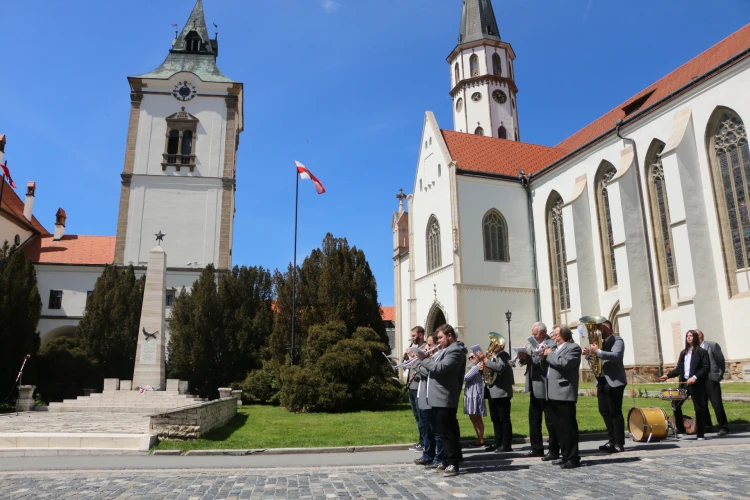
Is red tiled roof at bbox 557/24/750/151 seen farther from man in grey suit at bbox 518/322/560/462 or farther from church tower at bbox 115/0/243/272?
church tower at bbox 115/0/243/272

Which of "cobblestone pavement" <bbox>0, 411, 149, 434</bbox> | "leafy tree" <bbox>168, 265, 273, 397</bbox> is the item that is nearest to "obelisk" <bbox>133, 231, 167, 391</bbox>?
"leafy tree" <bbox>168, 265, 273, 397</bbox>

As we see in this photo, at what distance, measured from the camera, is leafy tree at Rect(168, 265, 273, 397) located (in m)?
25.9

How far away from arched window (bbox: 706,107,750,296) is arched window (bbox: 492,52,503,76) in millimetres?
27889

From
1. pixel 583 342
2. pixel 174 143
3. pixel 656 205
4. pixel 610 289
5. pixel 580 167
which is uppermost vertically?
pixel 174 143

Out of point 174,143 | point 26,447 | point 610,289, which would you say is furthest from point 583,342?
point 174,143

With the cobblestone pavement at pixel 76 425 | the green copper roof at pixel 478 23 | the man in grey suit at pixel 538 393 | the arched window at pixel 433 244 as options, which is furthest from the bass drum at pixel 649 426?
the green copper roof at pixel 478 23

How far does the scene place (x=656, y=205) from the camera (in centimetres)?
2378

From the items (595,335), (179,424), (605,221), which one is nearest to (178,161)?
(605,221)

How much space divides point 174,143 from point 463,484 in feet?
125

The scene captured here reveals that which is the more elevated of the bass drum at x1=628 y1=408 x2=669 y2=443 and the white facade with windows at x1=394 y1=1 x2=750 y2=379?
the white facade with windows at x1=394 y1=1 x2=750 y2=379

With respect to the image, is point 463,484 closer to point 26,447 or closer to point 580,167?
point 26,447

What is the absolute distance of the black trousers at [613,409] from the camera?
24.2 feet

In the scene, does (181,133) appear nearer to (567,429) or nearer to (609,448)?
(609,448)

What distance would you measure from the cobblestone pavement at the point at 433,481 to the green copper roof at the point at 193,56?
124ft
